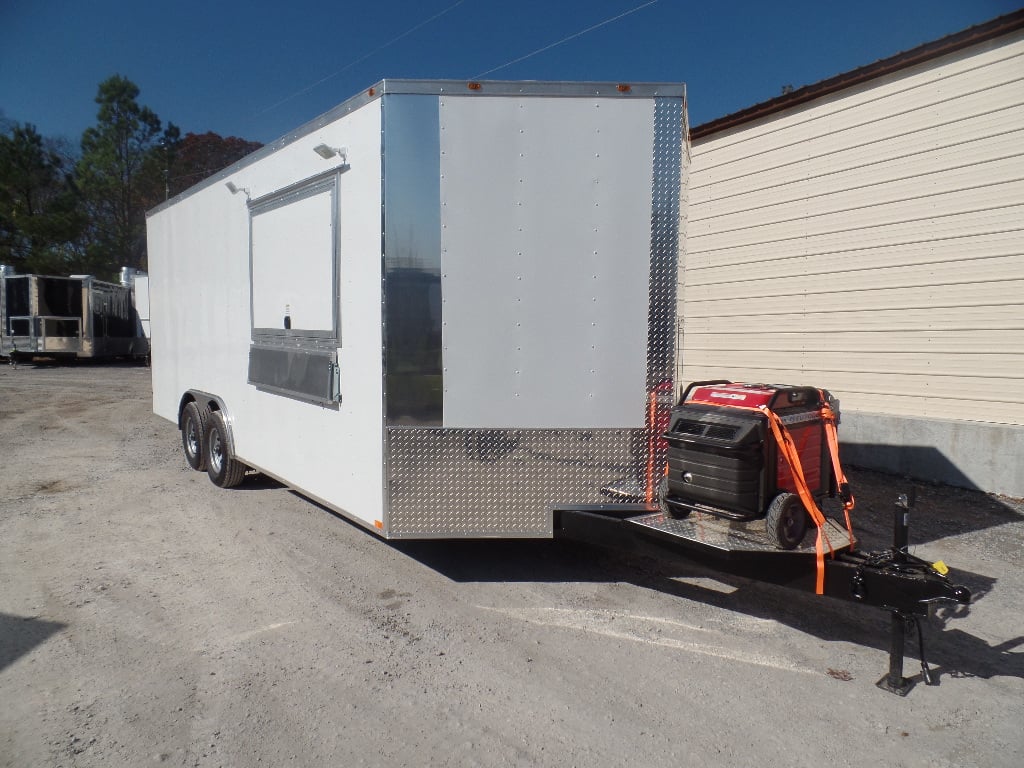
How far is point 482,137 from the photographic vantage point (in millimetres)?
3857

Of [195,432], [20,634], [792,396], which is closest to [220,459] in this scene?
[195,432]

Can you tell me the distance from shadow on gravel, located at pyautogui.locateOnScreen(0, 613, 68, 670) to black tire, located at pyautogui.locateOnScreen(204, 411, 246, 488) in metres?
2.59

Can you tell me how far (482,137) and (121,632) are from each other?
337 centimetres

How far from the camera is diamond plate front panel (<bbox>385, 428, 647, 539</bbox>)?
155 inches

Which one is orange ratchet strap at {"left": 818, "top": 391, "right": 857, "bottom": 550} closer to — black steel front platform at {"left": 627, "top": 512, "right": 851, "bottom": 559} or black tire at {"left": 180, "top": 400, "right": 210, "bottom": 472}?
black steel front platform at {"left": 627, "top": 512, "right": 851, "bottom": 559}

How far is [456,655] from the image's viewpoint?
3.46 metres

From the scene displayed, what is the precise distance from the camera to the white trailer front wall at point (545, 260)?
383 centimetres

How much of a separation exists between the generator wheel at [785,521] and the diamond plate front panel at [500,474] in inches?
31.9

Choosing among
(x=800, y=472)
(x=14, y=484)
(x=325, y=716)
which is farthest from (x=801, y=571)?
(x=14, y=484)

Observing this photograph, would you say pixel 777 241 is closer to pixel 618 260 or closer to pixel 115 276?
pixel 618 260

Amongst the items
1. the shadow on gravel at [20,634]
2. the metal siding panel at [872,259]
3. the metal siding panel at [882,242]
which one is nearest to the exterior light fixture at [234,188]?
the shadow on gravel at [20,634]

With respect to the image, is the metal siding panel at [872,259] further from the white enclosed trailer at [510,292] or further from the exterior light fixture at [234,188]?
the exterior light fixture at [234,188]

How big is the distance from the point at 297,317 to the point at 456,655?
274 cm

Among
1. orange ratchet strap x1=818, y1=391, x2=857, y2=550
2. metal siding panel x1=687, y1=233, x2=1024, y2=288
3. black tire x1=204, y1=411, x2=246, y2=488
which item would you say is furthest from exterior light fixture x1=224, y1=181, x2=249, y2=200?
metal siding panel x1=687, y1=233, x2=1024, y2=288
